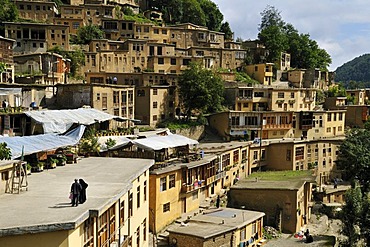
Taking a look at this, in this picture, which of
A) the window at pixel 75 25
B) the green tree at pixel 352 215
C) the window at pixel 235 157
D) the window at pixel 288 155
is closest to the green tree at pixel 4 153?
the green tree at pixel 352 215

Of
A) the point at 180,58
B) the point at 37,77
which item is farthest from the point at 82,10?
the point at 37,77

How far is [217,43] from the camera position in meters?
67.4

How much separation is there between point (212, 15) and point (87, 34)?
31.1 m

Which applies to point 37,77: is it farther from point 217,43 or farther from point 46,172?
point 217,43

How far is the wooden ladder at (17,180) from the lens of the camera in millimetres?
13398

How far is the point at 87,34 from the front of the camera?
58000 mm

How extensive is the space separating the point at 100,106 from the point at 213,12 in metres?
51.6

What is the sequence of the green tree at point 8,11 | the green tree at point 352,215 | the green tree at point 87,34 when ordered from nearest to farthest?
1. the green tree at point 352,215
2. the green tree at point 8,11
3. the green tree at point 87,34

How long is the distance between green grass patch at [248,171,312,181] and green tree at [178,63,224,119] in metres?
9.48

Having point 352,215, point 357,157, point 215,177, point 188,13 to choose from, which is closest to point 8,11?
point 188,13

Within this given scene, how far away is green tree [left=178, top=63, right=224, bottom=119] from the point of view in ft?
142

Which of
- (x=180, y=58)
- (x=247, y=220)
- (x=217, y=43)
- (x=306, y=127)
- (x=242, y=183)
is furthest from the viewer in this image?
(x=217, y=43)

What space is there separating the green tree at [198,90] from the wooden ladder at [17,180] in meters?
30.3

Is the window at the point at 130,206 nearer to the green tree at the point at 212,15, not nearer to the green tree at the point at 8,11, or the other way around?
the green tree at the point at 8,11
